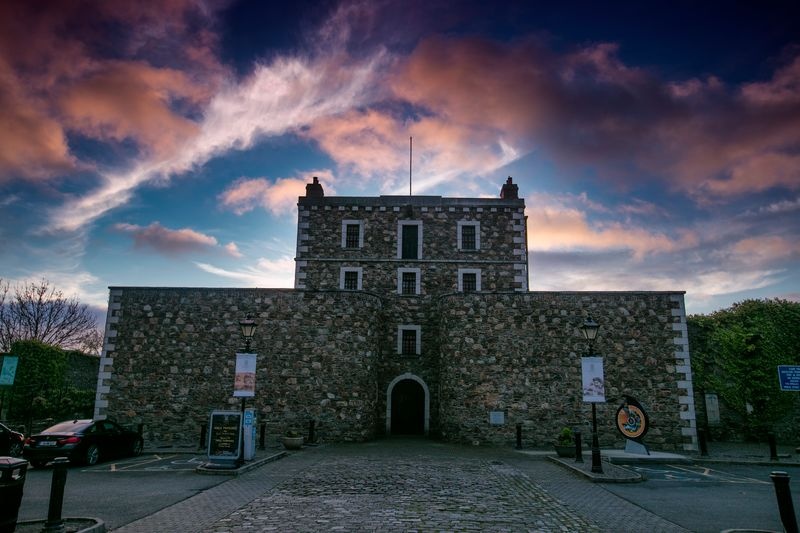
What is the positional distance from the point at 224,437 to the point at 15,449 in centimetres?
685

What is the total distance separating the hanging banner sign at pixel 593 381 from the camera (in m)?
15.3

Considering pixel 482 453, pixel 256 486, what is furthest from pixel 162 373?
pixel 482 453

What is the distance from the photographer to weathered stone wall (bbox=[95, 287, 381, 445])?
69.2ft

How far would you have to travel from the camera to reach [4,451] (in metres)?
14.8

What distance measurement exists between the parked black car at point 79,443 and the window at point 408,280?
1426cm

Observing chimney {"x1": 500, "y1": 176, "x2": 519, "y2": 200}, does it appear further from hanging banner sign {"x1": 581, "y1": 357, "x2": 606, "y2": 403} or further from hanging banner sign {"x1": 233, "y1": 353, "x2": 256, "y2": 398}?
hanging banner sign {"x1": 233, "y1": 353, "x2": 256, "y2": 398}

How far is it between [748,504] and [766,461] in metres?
8.82

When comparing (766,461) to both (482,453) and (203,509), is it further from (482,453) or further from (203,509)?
(203,509)

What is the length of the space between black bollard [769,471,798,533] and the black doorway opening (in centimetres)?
1823

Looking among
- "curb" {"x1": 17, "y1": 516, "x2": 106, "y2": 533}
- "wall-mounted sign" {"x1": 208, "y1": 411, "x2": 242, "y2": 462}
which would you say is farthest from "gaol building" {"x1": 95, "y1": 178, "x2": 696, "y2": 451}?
"curb" {"x1": 17, "y1": 516, "x2": 106, "y2": 533}

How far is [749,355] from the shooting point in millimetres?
22828

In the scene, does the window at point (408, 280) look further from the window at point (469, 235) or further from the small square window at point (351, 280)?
the window at point (469, 235)

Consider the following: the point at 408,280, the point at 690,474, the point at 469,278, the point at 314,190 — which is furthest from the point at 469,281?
the point at 690,474

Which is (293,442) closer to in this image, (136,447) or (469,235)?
(136,447)
